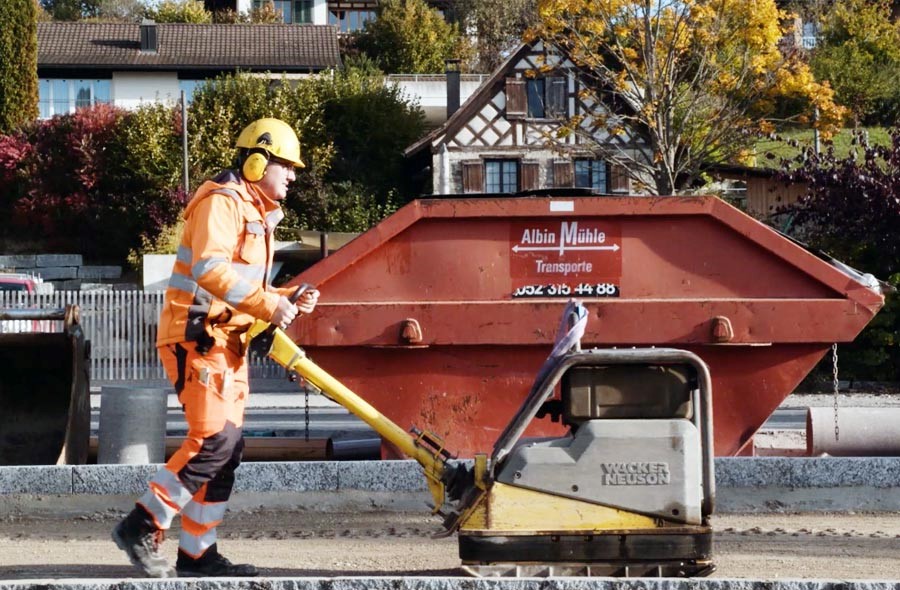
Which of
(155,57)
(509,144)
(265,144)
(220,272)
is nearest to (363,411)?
(220,272)

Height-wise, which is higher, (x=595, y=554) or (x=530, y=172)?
(x=530, y=172)

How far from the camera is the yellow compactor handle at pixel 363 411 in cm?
600

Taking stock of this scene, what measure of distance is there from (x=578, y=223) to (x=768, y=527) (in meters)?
2.33

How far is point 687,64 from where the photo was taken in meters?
26.1

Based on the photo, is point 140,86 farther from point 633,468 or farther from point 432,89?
point 633,468

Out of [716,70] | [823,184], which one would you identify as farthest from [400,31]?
[823,184]

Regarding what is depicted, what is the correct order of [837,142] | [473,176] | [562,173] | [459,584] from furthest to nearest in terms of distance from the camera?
[837,142], [562,173], [473,176], [459,584]

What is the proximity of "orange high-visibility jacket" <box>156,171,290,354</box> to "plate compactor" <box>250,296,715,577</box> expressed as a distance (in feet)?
4.29

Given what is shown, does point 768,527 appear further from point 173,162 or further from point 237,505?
point 173,162

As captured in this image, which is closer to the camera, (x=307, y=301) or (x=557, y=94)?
(x=307, y=301)

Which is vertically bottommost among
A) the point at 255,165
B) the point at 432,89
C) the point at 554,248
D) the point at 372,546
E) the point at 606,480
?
the point at 372,546

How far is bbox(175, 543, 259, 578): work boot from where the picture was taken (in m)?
6.14

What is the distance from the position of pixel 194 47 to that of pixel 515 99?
18.3 m

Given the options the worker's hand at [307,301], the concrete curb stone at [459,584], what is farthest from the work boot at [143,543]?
the worker's hand at [307,301]
